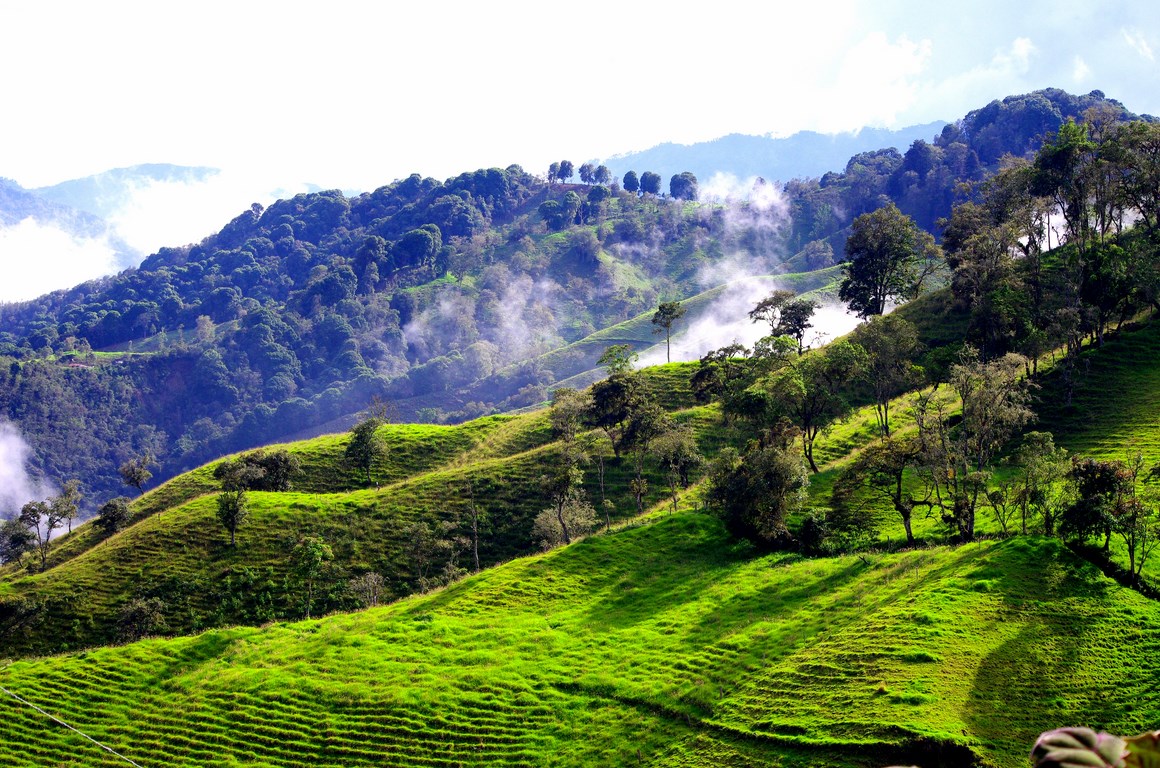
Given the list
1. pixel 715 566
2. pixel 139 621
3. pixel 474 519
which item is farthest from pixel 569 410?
pixel 139 621

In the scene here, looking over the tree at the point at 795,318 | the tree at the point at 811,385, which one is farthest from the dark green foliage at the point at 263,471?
the tree at the point at 795,318

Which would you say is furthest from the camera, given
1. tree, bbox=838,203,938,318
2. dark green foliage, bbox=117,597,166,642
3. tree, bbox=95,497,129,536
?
tree, bbox=838,203,938,318

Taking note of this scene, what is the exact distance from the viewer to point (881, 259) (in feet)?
356

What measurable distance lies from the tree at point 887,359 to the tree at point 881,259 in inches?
1060

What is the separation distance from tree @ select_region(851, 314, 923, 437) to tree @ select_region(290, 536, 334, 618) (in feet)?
167

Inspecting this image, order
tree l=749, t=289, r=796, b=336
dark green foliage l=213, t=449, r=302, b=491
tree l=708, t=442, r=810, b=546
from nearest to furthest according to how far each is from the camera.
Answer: tree l=708, t=442, r=810, b=546, dark green foliage l=213, t=449, r=302, b=491, tree l=749, t=289, r=796, b=336

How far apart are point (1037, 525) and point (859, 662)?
1925 centimetres

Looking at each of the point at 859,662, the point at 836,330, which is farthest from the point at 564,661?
the point at 836,330

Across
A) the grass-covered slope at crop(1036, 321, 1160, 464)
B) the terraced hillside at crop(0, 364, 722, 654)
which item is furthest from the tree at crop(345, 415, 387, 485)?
the grass-covered slope at crop(1036, 321, 1160, 464)

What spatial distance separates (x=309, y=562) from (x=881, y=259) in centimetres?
8089

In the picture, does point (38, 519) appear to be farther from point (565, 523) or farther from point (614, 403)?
point (614, 403)

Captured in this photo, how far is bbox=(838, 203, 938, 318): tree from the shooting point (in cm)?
10806

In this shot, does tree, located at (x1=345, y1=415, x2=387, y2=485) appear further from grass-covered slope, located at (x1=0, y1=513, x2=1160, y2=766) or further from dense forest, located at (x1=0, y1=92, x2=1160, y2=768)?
grass-covered slope, located at (x1=0, y1=513, x2=1160, y2=766)

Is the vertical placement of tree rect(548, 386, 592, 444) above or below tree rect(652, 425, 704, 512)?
above
